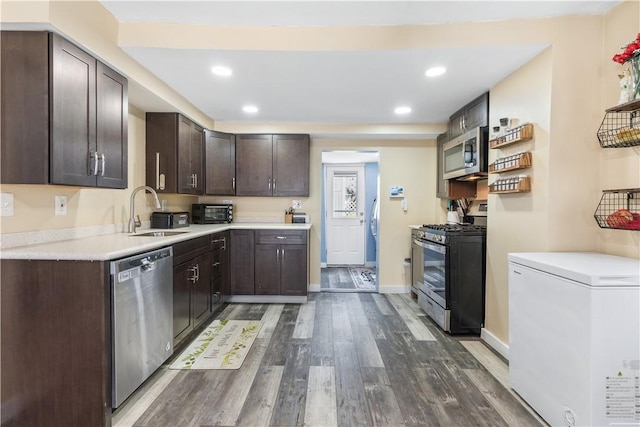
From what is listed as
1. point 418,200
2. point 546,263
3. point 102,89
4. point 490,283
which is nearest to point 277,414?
point 546,263

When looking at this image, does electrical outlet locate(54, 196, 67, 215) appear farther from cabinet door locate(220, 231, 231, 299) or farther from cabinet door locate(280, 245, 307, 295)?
cabinet door locate(280, 245, 307, 295)

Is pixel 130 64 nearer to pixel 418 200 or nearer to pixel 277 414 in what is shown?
pixel 277 414

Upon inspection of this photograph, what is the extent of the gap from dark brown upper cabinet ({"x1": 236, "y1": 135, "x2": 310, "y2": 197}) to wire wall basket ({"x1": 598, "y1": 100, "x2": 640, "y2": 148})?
9.51 ft

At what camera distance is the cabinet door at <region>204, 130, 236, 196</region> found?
3.74m

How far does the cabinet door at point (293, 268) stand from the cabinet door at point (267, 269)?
0.20 feet

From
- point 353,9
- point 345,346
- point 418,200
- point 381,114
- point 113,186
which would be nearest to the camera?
point 353,9

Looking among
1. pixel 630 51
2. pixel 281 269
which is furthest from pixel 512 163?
pixel 281 269

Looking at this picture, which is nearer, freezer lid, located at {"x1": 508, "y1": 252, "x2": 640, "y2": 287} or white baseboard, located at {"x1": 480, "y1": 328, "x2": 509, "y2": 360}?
freezer lid, located at {"x1": 508, "y1": 252, "x2": 640, "y2": 287}

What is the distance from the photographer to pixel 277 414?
5.71ft

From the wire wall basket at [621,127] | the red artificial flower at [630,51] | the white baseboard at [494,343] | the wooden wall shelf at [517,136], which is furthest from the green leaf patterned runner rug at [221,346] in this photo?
the red artificial flower at [630,51]

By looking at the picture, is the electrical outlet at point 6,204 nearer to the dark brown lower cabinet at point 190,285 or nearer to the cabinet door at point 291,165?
the dark brown lower cabinet at point 190,285

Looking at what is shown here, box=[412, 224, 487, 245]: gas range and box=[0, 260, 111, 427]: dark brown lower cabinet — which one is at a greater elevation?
box=[412, 224, 487, 245]: gas range

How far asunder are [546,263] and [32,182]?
2820 millimetres

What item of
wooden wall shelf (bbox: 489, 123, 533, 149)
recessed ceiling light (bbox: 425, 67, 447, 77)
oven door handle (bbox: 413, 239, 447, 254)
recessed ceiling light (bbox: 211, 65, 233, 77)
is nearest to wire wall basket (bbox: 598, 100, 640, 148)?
wooden wall shelf (bbox: 489, 123, 533, 149)
